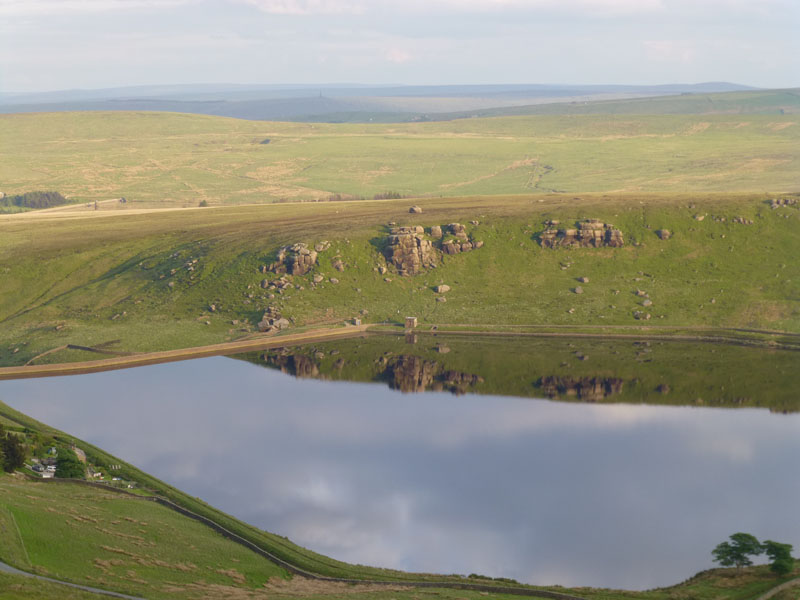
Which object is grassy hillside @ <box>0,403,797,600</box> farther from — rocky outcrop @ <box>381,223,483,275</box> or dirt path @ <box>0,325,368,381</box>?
rocky outcrop @ <box>381,223,483,275</box>

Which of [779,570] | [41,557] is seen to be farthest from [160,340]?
[779,570]

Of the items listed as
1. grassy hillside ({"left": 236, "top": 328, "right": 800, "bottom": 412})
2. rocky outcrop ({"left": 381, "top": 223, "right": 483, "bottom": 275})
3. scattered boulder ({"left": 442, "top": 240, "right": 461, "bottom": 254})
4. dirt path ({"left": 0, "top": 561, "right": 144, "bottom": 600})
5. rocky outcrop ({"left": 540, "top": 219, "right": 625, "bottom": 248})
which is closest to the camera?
dirt path ({"left": 0, "top": 561, "right": 144, "bottom": 600})

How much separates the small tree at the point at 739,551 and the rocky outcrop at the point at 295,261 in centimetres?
12520

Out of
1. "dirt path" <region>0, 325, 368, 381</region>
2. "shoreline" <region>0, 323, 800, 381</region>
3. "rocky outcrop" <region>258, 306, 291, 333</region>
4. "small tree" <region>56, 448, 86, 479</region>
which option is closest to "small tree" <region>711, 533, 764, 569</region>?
"small tree" <region>56, 448, 86, 479</region>

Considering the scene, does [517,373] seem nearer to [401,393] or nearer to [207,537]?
[401,393]

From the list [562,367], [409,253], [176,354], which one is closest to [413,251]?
[409,253]

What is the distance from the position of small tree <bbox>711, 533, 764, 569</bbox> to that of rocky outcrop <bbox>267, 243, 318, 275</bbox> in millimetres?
125205

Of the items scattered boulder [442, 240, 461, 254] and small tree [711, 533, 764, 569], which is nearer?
small tree [711, 533, 764, 569]

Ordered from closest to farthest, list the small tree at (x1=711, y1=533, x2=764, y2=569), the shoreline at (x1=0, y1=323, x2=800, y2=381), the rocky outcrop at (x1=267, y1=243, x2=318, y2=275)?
the small tree at (x1=711, y1=533, x2=764, y2=569) < the shoreline at (x1=0, y1=323, x2=800, y2=381) < the rocky outcrop at (x1=267, y1=243, x2=318, y2=275)

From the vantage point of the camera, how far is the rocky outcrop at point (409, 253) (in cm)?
19359

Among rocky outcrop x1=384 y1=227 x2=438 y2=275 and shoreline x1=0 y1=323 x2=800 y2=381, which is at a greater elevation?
rocky outcrop x1=384 y1=227 x2=438 y2=275

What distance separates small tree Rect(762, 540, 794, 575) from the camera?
76.8m

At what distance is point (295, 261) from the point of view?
19038 centimetres

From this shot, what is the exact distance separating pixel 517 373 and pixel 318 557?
72166 mm
